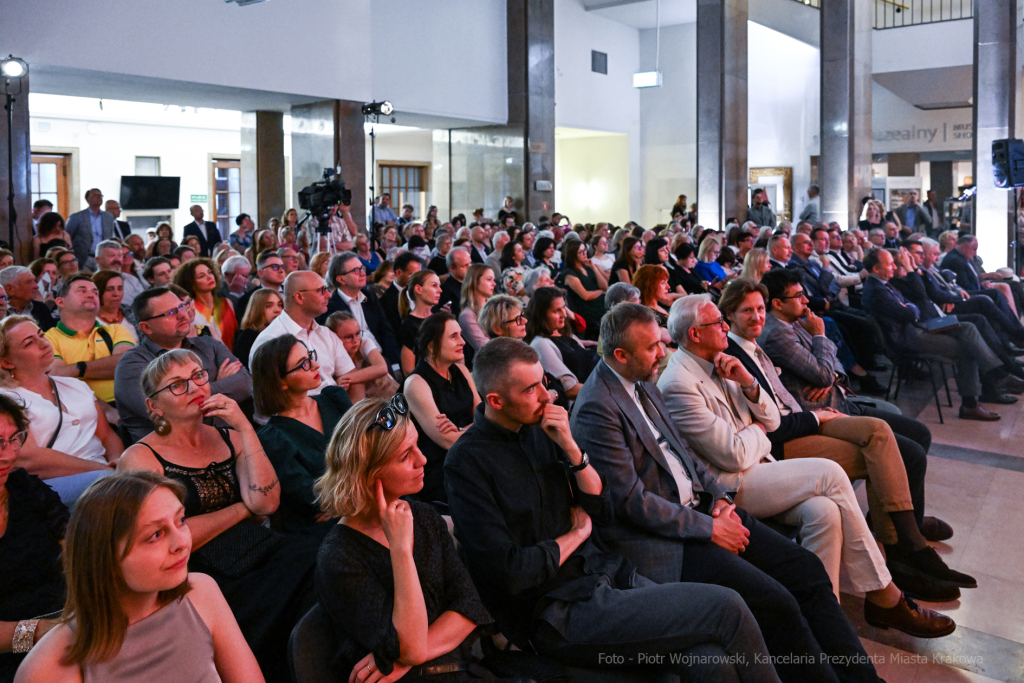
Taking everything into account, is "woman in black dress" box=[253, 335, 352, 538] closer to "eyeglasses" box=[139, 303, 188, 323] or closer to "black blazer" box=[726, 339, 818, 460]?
"eyeglasses" box=[139, 303, 188, 323]

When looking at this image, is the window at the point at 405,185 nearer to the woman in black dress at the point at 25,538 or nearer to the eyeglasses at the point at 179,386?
the eyeglasses at the point at 179,386

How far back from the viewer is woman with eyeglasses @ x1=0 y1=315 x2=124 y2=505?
2570 millimetres

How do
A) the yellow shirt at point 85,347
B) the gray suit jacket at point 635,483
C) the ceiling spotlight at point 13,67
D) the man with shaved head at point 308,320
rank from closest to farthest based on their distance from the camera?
the gray suit jacket at point 635,483, the yellow shirt at point 85,347, the man with shaved head at point 308,320, the ceiling spotlight at point 13,67

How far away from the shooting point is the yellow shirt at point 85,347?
3.50 metres

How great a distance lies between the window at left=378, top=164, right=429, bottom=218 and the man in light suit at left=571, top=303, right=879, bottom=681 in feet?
50.8


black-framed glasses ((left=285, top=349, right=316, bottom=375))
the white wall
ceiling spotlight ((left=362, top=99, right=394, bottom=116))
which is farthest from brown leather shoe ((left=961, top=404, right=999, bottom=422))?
the white wall

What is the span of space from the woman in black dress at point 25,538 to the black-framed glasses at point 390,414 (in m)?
0.75

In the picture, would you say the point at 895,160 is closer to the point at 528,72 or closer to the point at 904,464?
the point at 528,72

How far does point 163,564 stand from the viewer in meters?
1.44

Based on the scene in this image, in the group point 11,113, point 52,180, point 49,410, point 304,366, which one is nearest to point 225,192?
point 52,180

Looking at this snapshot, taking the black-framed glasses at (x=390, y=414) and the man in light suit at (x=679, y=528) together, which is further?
the man in light suit at (x=679, y=528)

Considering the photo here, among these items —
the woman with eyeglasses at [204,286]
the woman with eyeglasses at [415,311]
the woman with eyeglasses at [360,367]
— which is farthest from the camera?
the woman with eyeglasses at [415,311]

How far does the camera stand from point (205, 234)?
11.2 meters

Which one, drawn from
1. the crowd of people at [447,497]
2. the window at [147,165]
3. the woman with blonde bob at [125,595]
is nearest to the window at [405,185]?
the window at [147,165]
